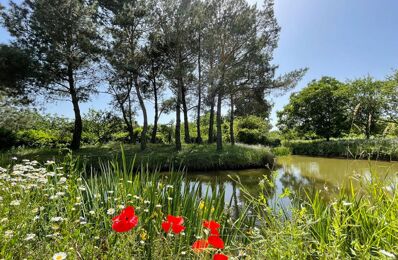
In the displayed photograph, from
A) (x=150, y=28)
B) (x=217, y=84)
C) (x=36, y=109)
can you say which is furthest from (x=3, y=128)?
(x=217, y=84)

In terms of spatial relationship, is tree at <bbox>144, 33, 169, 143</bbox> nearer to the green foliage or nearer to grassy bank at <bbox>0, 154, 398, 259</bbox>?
the green foliage

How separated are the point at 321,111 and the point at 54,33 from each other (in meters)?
20.7

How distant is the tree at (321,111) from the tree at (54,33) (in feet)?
60.1

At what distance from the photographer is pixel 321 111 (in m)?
22.4

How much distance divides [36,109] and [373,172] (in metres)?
16.8

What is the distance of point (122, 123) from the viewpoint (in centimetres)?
2052

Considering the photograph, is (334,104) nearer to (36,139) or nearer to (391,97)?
(391,97)

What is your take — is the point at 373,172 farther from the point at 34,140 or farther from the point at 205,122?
the point at 205,122

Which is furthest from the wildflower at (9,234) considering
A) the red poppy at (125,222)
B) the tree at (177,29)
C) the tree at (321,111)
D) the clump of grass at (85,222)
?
the tree at (321,111)

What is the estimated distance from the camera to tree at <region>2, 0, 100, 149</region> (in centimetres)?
1216

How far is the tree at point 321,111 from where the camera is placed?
2158cm

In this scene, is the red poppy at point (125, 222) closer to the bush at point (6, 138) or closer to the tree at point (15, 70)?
the tree at point (15, 70)

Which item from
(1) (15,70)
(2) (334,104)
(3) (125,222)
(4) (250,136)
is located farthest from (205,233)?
(2) (334,104)

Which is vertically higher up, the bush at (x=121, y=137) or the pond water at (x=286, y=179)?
the bush at (x=121, y=137)
